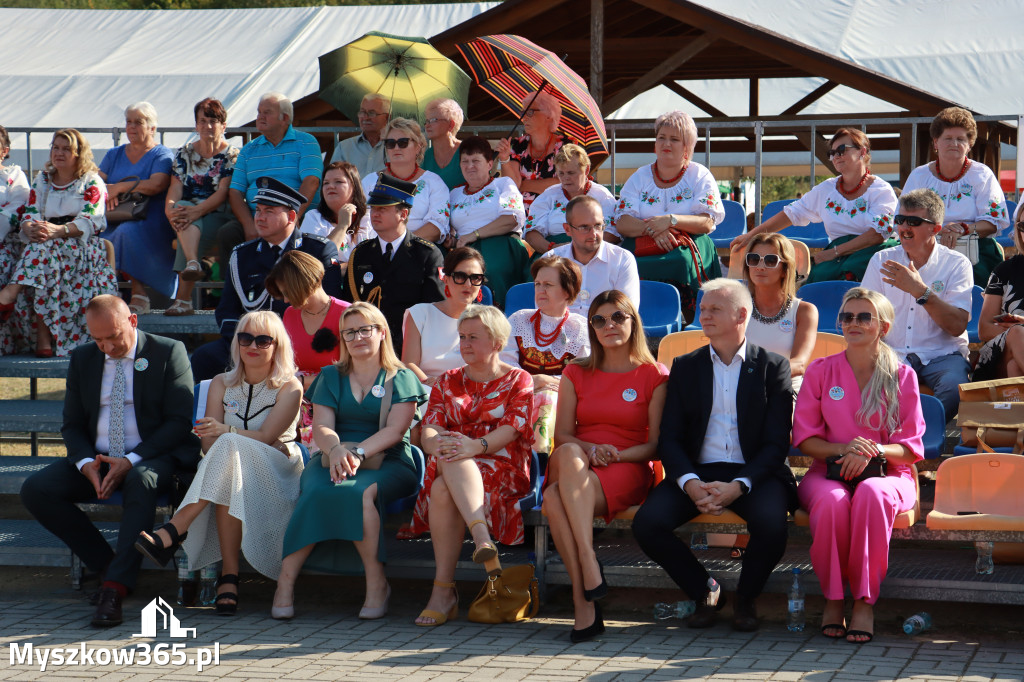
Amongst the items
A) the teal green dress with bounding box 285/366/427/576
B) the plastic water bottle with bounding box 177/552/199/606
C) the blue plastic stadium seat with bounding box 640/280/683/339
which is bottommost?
the plastic water bottle with bounding box 177/552/199/606

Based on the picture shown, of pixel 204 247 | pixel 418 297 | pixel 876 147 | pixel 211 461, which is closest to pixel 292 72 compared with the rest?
pixel 876 147

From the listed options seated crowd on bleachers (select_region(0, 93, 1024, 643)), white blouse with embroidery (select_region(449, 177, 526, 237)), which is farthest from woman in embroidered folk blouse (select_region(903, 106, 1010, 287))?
white blouse with embroidery (select_region(449, 177, 526, 237))

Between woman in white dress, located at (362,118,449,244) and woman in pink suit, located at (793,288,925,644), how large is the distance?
3.10m

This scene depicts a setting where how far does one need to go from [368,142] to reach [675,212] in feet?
7.99

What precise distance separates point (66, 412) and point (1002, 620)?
4.34 m

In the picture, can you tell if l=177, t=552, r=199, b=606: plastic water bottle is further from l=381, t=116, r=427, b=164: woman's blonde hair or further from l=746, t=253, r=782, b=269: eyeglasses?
l=381, t=116, r=427, b=164: woman's blonde hair

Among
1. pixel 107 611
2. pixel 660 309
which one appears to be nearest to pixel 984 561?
pixel 660 309

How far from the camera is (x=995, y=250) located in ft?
23.8

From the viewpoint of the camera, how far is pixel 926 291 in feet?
19.6

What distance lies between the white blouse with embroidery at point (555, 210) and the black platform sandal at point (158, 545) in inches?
128

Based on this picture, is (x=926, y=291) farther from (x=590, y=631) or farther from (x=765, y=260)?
(x=590, y=631)

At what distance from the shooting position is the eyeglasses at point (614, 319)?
526cm

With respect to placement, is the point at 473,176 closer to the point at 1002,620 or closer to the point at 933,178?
the point at 933,178

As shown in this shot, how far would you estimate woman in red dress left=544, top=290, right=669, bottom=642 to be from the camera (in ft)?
16.4
